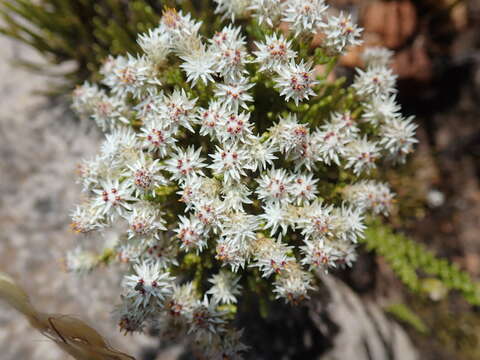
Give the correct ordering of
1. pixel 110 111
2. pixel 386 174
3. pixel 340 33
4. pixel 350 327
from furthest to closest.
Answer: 1. pixel 386 174
2. pixel 350 327
3. pixel 110 111
4. pixel 340 33

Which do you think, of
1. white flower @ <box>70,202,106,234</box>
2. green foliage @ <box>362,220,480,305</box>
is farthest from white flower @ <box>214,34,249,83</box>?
green foliage @ <box>362,220,480,305</box>

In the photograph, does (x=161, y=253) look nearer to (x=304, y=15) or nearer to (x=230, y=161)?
(x=230, y=161)

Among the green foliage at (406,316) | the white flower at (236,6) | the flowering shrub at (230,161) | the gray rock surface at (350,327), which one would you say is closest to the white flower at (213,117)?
the flowering shrub at (230,161)

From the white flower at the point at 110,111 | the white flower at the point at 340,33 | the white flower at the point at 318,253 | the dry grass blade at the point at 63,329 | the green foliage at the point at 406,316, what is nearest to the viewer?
the dry grass blade at the point at 63,329

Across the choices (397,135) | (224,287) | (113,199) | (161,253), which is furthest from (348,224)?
(113,199)

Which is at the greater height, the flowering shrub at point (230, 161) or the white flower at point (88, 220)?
the flowering shrub at point (230, 161)

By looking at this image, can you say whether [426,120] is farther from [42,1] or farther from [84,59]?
[42,1]

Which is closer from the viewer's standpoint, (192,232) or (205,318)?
(192,232)

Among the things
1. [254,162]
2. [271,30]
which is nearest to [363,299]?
[254,162]

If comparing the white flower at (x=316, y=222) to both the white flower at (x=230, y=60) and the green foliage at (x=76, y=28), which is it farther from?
the green foliage at (x=76, y=28)
